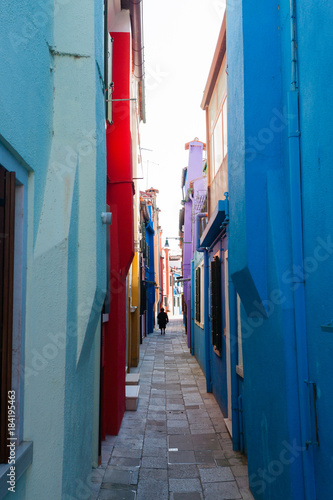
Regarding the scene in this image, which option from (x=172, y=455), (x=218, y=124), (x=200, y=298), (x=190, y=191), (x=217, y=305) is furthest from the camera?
(x=190, y=191)

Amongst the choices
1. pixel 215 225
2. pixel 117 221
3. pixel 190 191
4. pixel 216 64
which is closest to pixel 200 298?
pixel 215 225

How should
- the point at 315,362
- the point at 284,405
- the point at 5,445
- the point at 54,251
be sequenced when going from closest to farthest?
the point at 5,445 → the point at 54,251 → the point at 315,362 → the point at 284,405

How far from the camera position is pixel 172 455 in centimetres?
625

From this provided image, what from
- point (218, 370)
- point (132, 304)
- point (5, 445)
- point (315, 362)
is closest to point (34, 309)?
point (5, 445)

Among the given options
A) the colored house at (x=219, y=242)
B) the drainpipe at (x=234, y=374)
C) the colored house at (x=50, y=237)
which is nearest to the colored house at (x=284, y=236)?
the drainpipe at (x=234, y=374)

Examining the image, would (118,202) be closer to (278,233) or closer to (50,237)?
(278,233)

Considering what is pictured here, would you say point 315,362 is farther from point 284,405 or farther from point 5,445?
point 5,445

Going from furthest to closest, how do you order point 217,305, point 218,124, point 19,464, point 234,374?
point 218,124 → point 217,305 → point 234,374 → point 19,464

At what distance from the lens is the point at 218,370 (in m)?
8.89

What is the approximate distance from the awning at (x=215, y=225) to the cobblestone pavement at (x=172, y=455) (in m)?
3.40

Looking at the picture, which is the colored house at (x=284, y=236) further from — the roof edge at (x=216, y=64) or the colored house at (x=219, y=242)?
the roof edge at (x=216, y=64)

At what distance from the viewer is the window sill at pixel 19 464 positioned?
2430mm

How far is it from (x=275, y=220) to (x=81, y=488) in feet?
9.66

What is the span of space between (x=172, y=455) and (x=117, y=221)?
3.78 metres
